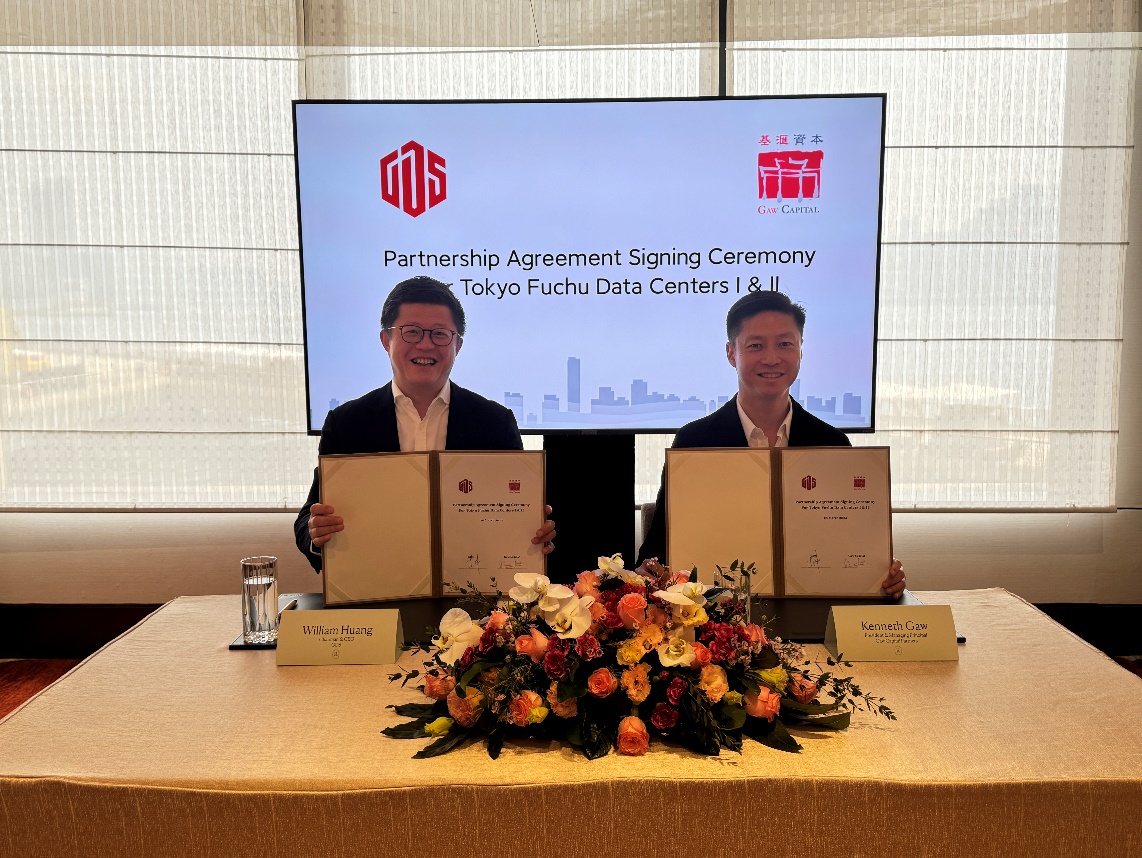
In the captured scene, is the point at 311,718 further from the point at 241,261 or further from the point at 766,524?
the point at 241,261

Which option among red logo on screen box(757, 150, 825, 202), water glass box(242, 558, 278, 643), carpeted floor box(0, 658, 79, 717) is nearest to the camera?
water glass box(242, 558, 278, 643)

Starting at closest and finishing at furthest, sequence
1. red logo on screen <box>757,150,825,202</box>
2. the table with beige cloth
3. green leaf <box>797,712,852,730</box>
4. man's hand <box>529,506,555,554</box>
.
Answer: the table with beige cloth, green leaf <box>797,712,852,730</box>, man's hand <box>529,506,555,554</box>, red logo on screen <box>757,150,825,202</box>

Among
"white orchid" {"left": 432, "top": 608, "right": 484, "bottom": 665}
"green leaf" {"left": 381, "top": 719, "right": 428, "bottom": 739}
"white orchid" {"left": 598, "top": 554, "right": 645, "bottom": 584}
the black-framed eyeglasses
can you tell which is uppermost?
the black-framed eyeglasses

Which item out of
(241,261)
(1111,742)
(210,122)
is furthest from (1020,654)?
(210,122)

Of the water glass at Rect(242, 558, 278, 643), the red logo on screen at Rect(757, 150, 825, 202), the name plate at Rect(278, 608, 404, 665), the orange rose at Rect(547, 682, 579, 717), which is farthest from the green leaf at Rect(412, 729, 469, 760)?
the red logo on screen at Rect(757, 150, 825, 202)

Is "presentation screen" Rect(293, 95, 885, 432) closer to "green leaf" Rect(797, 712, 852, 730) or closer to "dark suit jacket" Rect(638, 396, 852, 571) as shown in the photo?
"dark suit jacket" Rect(638, 396, 852, 571)

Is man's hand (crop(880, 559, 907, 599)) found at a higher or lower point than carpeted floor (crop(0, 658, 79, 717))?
higher

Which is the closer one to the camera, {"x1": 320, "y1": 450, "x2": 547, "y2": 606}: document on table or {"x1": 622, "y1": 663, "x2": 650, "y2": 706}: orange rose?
{"x1": 622, "y1": 663, "x2": 650, "y2": 706}: orange rose

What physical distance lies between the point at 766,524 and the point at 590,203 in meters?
1.66

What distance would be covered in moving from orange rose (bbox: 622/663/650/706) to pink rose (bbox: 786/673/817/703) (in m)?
0.22

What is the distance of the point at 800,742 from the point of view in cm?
125

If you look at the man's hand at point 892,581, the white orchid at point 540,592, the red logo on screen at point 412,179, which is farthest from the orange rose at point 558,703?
the red logo on screen at point 412,179

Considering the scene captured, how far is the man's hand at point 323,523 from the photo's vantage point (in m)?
1.74

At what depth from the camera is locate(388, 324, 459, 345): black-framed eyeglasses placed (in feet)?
7.72
